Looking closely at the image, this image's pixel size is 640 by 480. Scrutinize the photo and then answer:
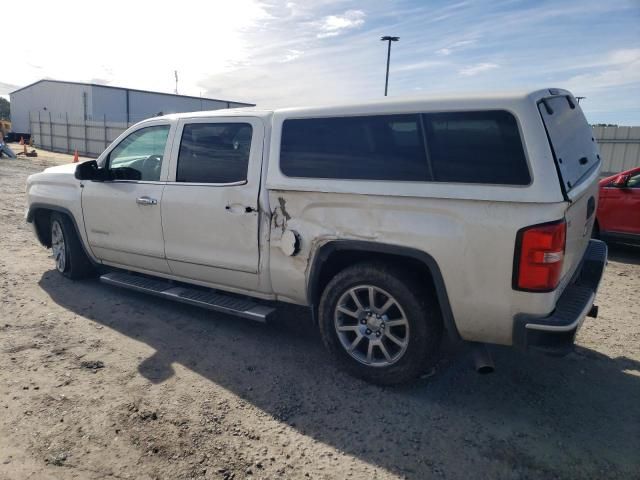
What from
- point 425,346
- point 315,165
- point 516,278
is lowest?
point 425,346

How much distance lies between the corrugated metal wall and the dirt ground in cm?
1340

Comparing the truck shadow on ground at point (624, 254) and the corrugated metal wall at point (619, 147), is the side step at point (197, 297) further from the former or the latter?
the corrugated metal wall at point (619, 147)

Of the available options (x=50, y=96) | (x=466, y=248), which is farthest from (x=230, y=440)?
(x=50, y=96)

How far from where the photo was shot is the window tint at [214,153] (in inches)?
152

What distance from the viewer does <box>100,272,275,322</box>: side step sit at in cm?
388

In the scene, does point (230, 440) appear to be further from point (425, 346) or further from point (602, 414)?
point (602, 414)

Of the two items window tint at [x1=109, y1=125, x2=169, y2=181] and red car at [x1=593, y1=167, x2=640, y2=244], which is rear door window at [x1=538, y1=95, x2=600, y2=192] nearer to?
window tint at [x1=109, y1=125, x2=169, y2=181]

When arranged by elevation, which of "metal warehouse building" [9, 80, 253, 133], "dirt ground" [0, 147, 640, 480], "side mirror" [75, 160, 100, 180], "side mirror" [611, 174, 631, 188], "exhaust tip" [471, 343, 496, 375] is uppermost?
"metal warehouse building" [9, 80, 253, 133]

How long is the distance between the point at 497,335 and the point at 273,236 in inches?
69.2

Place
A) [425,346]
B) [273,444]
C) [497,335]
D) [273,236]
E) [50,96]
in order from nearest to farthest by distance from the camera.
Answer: [273,444]
[497,335]
[425,346]
[273,236]
[50,96]

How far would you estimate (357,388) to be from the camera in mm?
3357

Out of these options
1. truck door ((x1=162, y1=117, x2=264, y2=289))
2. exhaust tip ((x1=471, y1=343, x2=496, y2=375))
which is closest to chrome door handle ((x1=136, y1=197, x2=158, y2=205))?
truck door ((x1=162, y1=117, x2=264, y2=289))

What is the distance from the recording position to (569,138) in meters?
3.22

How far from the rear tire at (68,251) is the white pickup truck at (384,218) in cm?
108
